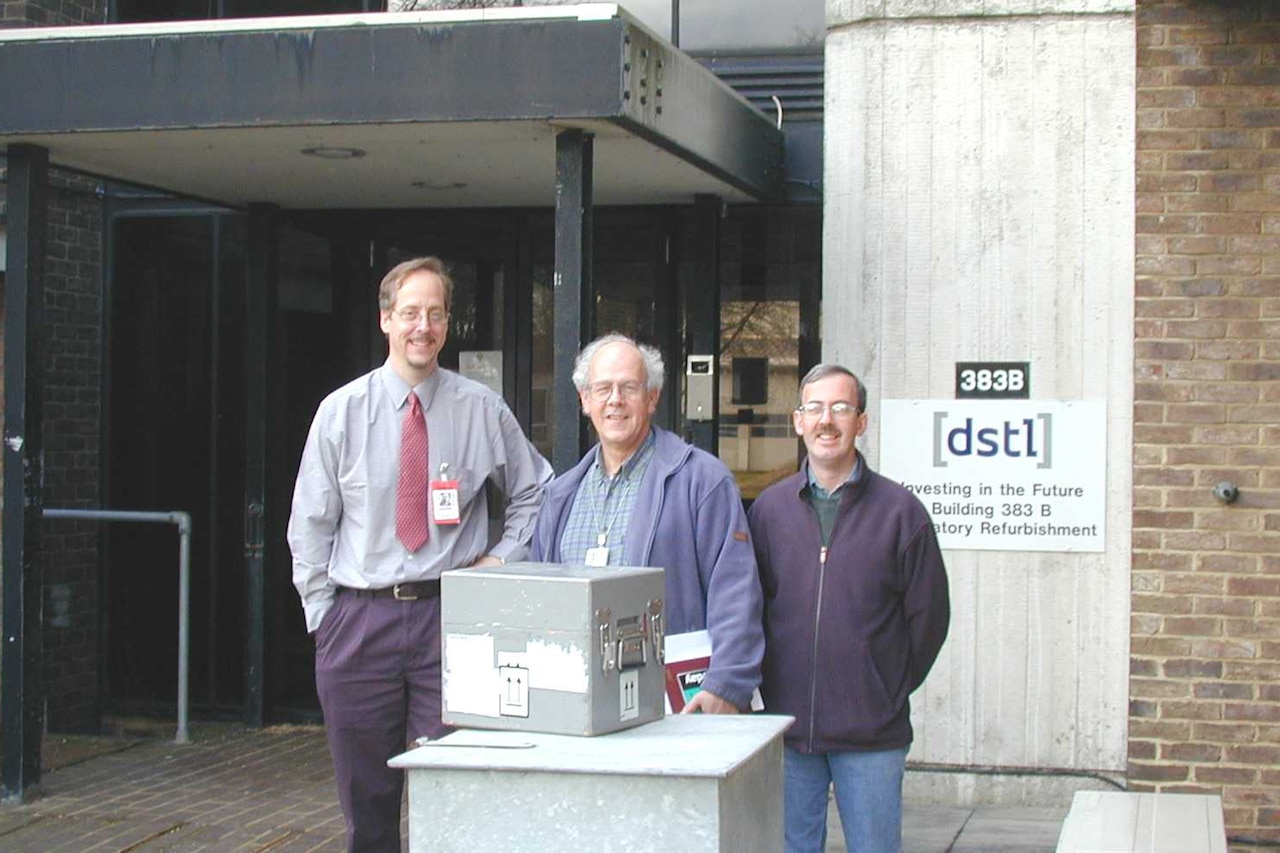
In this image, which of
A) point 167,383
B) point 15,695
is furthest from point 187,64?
point 167,383

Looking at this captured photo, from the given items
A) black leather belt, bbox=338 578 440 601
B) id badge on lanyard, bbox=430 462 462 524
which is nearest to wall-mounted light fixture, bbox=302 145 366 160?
id badge on lanyard, bbox=430 462 462 524

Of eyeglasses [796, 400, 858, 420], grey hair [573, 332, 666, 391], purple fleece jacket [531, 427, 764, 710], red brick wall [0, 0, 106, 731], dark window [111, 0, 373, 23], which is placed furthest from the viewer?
dark window [111, 0, 373, 23]

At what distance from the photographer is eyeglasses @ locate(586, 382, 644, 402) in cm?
418

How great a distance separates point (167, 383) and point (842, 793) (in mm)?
A: 5773

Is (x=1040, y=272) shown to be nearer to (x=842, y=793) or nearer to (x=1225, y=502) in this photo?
(x=1225, y=502)

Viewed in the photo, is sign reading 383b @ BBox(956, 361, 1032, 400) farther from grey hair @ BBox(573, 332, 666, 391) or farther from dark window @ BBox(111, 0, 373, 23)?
dark window @ BBox(111, 0, 373, 23)

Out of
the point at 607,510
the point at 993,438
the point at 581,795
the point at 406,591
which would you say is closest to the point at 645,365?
the point at 607,510

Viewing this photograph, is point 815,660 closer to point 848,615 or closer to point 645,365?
point 848,615

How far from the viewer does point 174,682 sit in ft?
30.1

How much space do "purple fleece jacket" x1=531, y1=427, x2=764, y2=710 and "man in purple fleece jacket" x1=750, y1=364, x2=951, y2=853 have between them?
243 millimetres

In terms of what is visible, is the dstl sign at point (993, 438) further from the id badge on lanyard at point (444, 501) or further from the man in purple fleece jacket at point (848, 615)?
the id badge on lanyard at point (444, 501)

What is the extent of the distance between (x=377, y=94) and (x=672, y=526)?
2.58 metres

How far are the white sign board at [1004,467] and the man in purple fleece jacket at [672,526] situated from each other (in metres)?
2.86

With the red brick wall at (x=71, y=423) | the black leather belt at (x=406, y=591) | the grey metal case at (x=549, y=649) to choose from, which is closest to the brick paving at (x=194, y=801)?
the red brick wall at (x=71, y=423)
